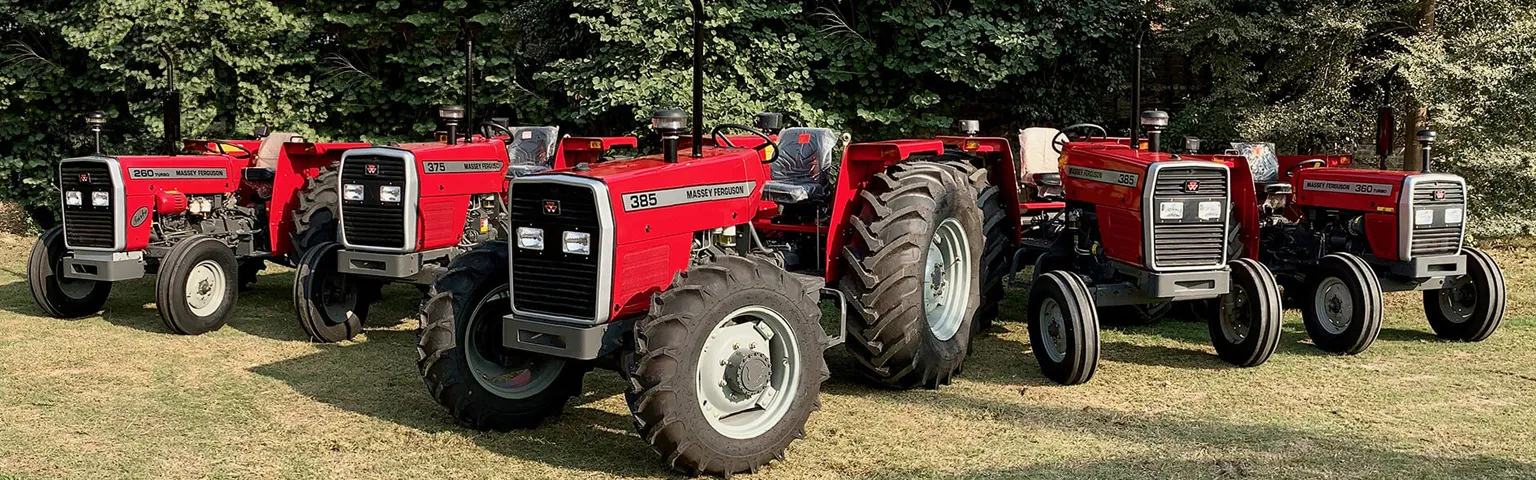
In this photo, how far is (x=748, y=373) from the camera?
432 cm

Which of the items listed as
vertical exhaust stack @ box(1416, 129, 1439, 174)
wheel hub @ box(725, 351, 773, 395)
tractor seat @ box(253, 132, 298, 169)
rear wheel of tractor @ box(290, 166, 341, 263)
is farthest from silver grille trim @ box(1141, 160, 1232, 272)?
tractor seat @ box(253, 132, 298, 169)

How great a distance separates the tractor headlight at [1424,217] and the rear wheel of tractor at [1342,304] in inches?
14.7

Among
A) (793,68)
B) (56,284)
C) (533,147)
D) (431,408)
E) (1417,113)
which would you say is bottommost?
(431,408)

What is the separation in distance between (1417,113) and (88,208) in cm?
997

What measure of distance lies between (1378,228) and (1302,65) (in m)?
4.77

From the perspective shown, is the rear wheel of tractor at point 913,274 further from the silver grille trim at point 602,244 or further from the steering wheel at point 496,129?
the steering wheel at point 496,129

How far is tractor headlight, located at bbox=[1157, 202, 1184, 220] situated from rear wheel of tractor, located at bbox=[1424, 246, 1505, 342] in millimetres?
2010

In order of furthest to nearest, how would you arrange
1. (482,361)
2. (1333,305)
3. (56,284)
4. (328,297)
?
(56,284)
(328,297)
(1333,305)
(482,361)

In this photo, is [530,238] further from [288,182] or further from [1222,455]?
[288,182]

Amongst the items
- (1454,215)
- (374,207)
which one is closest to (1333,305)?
(1454,215)

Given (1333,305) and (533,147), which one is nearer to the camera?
(1333,305)

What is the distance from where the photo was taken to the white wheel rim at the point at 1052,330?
19.4ft

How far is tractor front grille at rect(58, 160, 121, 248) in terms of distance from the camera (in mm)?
7512

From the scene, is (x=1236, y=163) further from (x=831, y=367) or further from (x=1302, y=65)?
(x=1302, y=65)
